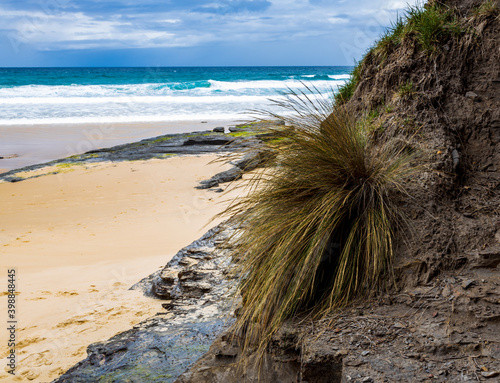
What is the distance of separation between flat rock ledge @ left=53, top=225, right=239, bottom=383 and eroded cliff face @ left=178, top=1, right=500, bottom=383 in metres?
0.36

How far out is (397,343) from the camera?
7.18 feet

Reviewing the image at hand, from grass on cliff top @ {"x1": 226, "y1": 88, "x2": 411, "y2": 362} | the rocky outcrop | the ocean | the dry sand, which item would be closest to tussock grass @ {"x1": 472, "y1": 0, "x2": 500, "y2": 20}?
grass on cliff top @ {"x1": 226, "y1": 88, "x2": 411, "y2": 362}

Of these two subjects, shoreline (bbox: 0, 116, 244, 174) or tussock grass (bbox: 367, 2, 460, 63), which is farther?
shoreline (bbox: 0, 116, 244, 174)

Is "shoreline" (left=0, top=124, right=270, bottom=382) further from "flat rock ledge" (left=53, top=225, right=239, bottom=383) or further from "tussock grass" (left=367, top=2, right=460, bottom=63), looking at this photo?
"tussock grass" (left=367, top=2, right=460, bottom=63)

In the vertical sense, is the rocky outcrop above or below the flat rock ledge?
above

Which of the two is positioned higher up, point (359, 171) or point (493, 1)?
point (493, 1)

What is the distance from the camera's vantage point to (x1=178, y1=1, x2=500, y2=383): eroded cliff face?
211 cm

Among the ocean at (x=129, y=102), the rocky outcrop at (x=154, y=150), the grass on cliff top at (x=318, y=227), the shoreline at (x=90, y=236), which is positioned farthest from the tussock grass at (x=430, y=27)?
the ocean at (x=129, y=102)

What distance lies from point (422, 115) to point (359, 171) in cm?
79

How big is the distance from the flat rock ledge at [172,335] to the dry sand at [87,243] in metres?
0.38

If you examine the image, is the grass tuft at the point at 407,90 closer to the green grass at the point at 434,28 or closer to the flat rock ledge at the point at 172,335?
the green grass at the point at 434,28

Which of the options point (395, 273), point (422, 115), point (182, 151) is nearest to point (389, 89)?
point (422, 115)

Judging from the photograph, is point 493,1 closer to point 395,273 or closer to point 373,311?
point 395,273

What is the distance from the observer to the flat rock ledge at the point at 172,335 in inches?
118
